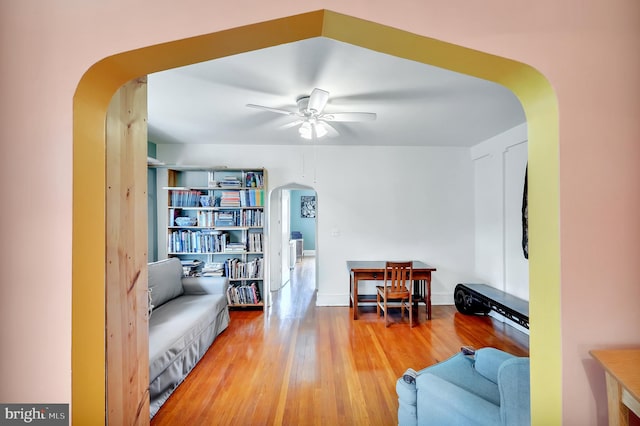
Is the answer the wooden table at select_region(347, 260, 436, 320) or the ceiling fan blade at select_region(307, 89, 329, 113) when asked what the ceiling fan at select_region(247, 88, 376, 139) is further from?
the wooden table at select_region(347, 260, 436, 320)

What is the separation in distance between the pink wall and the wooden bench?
253cm

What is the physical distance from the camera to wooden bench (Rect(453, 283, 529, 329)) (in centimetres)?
310

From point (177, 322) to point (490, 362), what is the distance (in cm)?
261

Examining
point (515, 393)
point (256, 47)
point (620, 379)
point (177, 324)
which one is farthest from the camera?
point (177, 324)

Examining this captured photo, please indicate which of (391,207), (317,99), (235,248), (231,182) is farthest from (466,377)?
(231,182)

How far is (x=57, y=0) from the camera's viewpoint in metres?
0.86

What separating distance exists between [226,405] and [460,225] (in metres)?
4.23

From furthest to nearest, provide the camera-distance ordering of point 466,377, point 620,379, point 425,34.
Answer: point 466,377
point 425,34
point 620,379

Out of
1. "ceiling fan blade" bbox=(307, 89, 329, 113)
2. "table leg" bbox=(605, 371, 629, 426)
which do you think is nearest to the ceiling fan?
"ceiling fan blade" bbox=(307, 89, 329, 113)

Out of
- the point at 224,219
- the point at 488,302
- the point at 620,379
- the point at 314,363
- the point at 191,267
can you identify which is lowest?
the point at 314,363

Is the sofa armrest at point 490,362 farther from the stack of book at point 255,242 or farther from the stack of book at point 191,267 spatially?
the stack of book at point 191,267

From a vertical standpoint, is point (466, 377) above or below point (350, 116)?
below

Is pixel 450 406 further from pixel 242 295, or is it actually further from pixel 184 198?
pixel 184 198

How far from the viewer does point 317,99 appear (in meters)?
2.29
